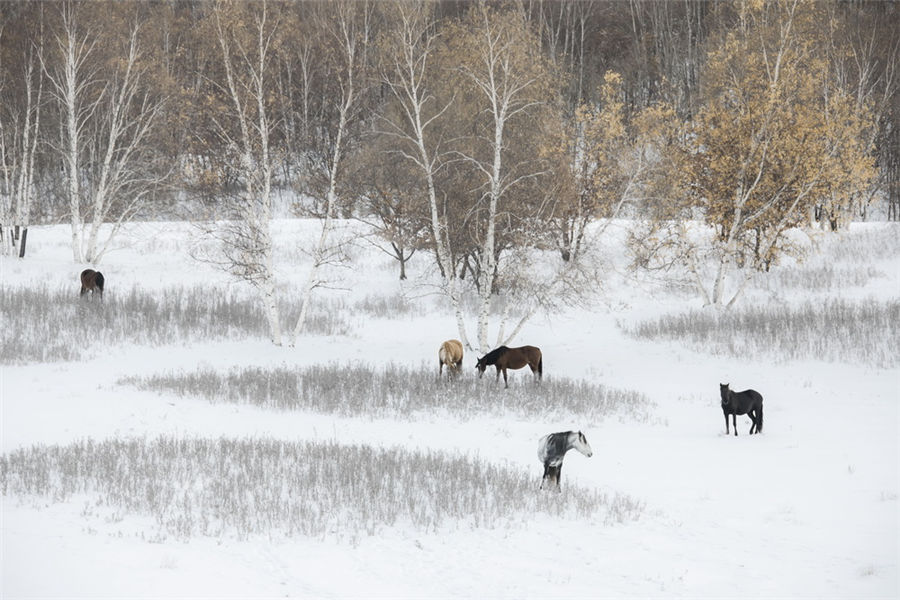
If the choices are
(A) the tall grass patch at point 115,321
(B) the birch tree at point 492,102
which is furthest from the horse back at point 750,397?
(A) the tall grass patch at point 115,321

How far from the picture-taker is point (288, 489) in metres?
9.61

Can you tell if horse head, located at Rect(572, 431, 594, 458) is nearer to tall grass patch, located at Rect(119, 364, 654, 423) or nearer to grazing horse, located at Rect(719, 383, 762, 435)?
grazing horse, located at Rect(719, 383, 762, 435)


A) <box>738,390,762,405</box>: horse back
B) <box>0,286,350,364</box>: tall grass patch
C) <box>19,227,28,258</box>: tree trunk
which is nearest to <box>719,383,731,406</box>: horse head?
<box>738,390,762,405</box>: horse back

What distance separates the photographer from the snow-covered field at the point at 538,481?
23.4ft

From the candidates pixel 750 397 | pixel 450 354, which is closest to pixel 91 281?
pixel 450 354

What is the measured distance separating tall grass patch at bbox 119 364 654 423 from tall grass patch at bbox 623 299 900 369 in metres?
5.46

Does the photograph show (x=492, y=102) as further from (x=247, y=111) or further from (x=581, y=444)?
(x=581, y=444)

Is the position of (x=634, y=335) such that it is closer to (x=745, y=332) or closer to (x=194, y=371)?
(x=745, y=332)

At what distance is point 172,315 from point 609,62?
43.2m

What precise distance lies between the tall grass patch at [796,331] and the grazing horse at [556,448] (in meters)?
12.2

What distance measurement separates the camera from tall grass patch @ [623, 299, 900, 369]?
19734mm

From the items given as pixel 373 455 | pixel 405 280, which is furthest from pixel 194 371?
pixel 405 280

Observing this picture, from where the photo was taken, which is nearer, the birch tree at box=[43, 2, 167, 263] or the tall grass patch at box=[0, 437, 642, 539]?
the tall grass patch at box=[0, 437, 642, 539]

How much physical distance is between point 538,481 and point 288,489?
3235mm
